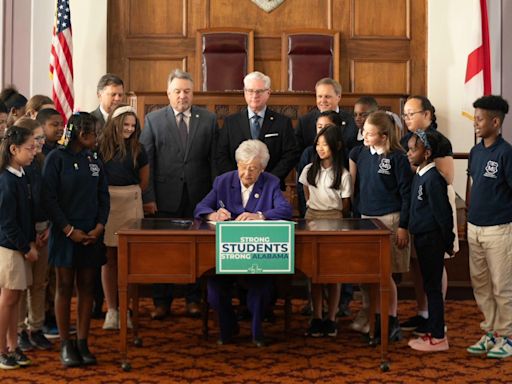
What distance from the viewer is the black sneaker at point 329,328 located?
5.84 meters

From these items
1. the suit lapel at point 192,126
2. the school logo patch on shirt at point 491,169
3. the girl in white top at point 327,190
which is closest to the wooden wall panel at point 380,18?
the suit lapel at point 192,126

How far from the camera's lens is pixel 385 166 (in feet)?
18.5

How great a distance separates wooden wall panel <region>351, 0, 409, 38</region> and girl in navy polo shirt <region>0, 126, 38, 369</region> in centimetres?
633

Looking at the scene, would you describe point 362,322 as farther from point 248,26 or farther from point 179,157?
point 248,26

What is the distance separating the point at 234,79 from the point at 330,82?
3649 mm

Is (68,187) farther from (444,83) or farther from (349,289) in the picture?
(444,83)

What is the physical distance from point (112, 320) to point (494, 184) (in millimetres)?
2545

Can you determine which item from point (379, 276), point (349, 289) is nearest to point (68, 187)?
point (379, 276)

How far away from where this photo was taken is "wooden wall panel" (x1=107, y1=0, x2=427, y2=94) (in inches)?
A: 417

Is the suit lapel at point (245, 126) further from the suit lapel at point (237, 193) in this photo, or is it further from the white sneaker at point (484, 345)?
the white sneaker at point (484, 345)

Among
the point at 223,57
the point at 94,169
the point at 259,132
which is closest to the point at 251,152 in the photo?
the point at 94,169

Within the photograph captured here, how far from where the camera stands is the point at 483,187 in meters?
5.36

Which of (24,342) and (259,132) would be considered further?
(259,132)

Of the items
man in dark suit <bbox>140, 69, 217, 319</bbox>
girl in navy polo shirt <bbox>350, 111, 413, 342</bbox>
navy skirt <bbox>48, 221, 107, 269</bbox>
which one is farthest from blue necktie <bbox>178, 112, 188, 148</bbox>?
navy skirt <bbox>48, 221, 107, 269</bbox>
